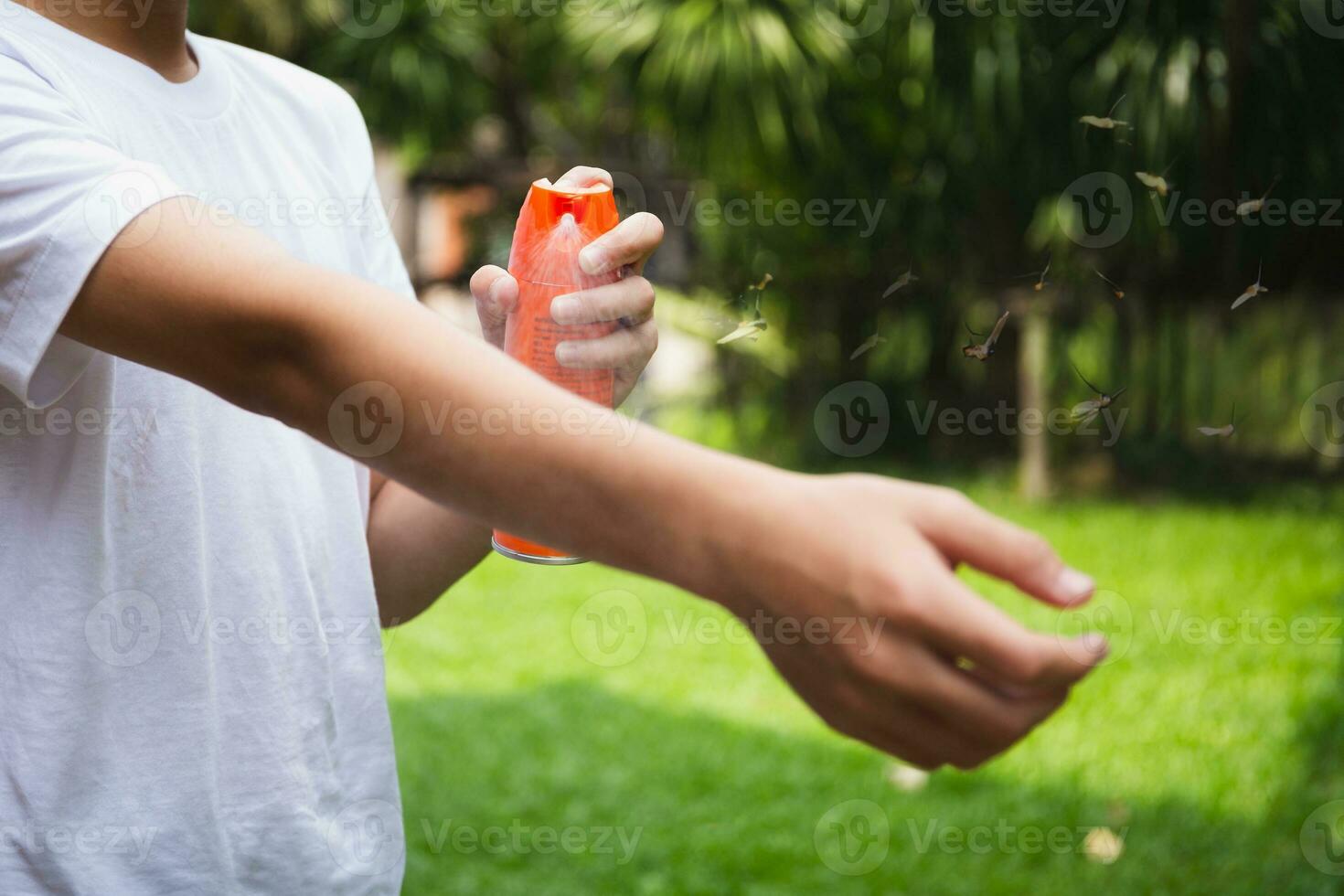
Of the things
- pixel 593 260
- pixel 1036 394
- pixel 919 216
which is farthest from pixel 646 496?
pixel 919 216

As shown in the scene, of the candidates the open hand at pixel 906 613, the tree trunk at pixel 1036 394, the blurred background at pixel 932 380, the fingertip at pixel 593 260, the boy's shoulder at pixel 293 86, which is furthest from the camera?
the tree trunk at pixel 1036 394

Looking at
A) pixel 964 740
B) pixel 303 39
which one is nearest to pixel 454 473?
pixel 964 740

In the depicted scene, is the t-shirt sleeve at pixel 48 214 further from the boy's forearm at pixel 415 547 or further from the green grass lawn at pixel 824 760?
the green grass lawn at pixel 824 760

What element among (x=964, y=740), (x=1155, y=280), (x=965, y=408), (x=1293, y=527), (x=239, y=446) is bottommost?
(x=965, y=408)

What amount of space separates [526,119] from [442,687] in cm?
621

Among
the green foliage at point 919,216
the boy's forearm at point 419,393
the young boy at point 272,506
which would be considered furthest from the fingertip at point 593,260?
the green foliage at point 919,216

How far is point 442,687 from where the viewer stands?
450cm

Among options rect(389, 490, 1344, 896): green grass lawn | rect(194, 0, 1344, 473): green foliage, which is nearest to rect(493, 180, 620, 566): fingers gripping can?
rect(389, 490, 1344, 896): green grass lawn

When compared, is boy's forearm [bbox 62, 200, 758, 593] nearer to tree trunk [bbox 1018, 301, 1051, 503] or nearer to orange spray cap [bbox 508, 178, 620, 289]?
orange spray cap [bbox 508, 178, 620, 289]

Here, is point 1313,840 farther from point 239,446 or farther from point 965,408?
point 965,408

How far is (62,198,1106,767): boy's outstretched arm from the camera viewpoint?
70 cm

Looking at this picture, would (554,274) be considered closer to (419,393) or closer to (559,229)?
(559,229)

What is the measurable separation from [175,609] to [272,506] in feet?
0.44

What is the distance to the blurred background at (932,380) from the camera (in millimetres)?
3305
